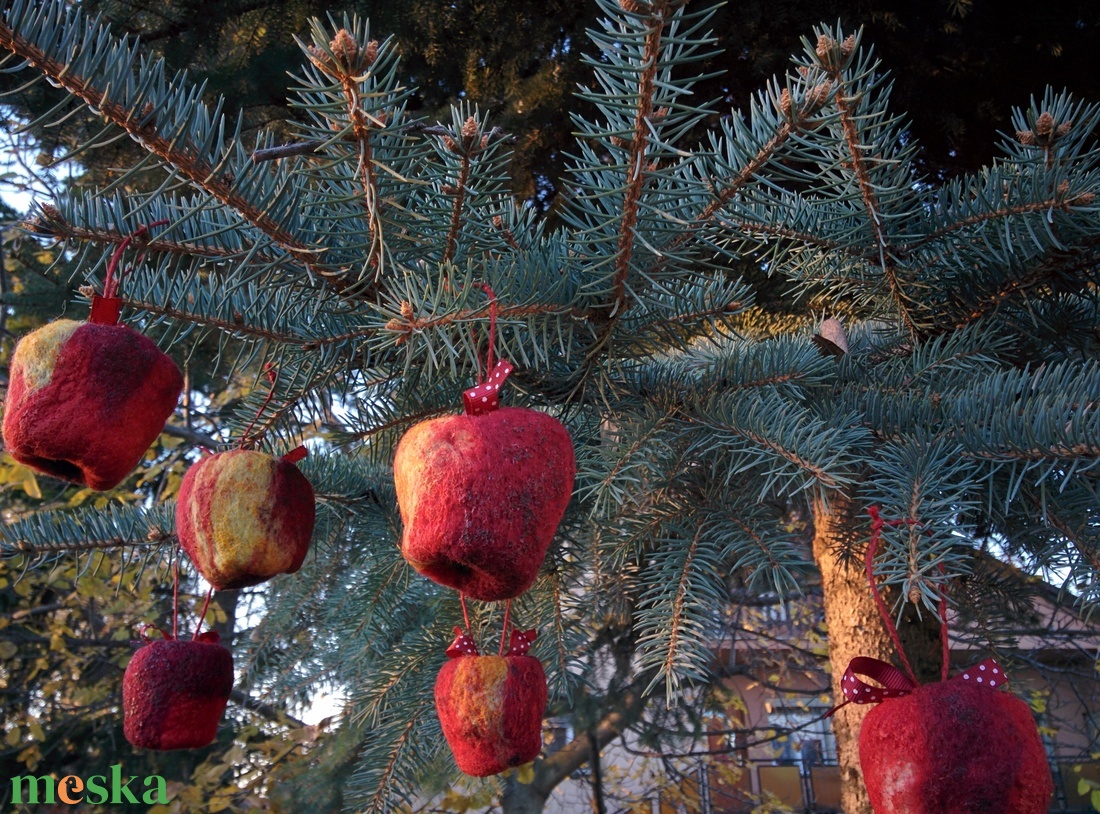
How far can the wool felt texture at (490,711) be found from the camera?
0.73 m

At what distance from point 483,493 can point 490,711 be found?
1.04 ft

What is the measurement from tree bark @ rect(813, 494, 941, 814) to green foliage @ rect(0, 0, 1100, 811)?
0.16 m

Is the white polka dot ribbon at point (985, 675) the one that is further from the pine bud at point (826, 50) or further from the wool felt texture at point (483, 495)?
the pine bud at point (826, 50)

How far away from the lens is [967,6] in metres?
1.24

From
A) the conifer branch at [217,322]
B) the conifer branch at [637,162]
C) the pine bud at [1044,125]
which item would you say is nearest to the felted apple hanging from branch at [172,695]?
the conifer branch at [217,322]

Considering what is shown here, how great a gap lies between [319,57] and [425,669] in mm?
827

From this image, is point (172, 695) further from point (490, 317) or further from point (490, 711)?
point (490, 317)

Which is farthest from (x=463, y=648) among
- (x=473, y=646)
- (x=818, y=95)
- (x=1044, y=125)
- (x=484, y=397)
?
(x=1044, y=125)

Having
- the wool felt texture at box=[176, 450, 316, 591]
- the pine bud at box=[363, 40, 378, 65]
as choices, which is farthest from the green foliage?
the wool felt texture at box=[176, 450, 316, 591]

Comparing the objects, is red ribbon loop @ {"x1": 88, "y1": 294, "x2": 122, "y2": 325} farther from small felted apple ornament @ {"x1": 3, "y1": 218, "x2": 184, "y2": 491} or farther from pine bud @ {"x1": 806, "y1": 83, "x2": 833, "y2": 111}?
pine bud @ {"x1": 806, "y1": 83, "x2": 833, "y2": 111}

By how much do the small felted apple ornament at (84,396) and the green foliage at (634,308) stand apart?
0.29ft

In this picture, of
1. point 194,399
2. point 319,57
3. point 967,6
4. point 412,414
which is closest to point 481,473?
point 319,57

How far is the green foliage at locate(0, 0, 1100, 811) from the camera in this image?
509 mm

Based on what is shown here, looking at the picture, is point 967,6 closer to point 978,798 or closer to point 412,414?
point 412,414
